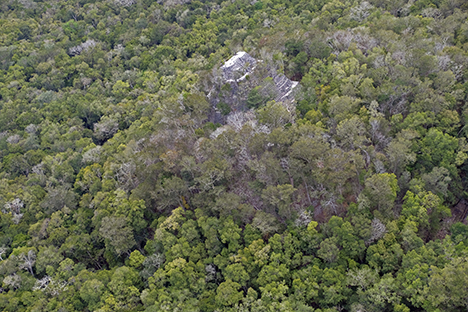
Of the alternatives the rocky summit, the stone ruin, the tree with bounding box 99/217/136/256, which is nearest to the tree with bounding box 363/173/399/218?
the stone ruin

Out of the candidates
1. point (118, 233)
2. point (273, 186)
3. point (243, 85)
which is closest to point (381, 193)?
point (273, 186)

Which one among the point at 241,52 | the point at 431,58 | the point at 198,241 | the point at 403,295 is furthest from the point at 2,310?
the point at 431,58

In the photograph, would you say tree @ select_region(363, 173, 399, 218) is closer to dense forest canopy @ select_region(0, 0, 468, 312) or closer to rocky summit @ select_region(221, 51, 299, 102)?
dense forest canopy @ select_region(0, 0, 468, 312)

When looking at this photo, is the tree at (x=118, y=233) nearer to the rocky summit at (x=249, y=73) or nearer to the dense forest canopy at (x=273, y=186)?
the dense forest canopy at (x=273, y=186)

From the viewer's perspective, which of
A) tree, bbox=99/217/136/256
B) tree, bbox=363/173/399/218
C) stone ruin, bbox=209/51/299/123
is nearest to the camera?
tree, bbox=363/173/399/218

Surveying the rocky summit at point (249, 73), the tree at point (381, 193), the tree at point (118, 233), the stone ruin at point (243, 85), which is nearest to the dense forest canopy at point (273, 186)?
the tree at point (381, 193)

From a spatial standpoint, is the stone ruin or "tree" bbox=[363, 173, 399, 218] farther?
the stone ruin

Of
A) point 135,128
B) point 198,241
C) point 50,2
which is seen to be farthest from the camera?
point 50,2

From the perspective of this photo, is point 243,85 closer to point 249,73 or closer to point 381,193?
point 249,73

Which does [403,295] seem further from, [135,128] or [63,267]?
[135,128]
